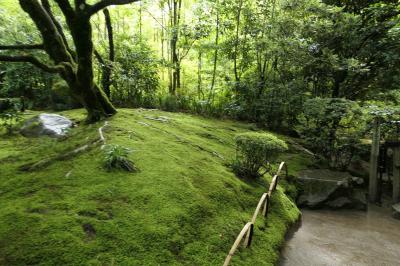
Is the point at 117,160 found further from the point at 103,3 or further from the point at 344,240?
the point at 344,240

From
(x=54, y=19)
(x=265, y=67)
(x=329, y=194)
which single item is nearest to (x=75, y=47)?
(x=54, y=19)

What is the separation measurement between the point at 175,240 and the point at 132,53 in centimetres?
795

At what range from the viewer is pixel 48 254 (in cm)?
296

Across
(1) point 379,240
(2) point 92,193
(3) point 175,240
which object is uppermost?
(2) point 92,193

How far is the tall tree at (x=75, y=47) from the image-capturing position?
5406 mm

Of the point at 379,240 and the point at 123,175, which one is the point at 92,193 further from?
the point at 379,240

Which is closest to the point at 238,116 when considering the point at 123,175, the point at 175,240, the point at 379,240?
the point at 379,240

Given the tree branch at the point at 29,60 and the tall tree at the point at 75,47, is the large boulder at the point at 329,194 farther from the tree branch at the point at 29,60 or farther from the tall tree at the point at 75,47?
the tree branch at the point at 29,60

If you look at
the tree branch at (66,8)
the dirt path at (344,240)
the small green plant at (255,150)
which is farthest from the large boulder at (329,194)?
the tree branch at (66,8)

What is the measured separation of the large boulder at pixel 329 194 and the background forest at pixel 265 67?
5.24 ft

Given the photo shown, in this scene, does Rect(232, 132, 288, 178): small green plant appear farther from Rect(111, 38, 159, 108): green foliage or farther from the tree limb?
Rect(111, 38, 159, 108): green foliage

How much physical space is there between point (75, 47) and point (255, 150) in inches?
161

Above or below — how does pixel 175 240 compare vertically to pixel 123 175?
below

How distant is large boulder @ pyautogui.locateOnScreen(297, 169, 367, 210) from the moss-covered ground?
3.88 ft
